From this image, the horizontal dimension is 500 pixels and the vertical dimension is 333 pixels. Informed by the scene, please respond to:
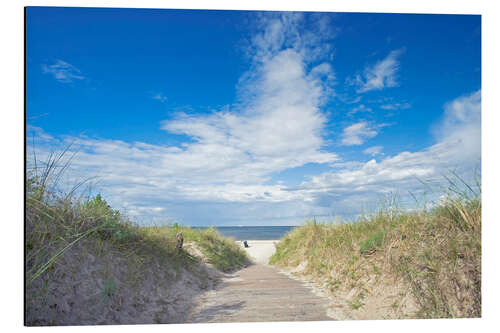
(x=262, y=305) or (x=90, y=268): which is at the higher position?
(x=90, y=268)

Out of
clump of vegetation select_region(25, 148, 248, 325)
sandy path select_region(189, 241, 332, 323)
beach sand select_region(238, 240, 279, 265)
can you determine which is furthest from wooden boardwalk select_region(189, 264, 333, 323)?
beach sand select_region(238, 240, 279, 265)

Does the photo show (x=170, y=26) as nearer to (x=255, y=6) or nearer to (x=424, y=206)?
(x=255, y=6)

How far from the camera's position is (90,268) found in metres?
3.43

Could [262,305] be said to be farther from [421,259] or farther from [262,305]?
[421,259]

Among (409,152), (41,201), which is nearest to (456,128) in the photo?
(409,152)

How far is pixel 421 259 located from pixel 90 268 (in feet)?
12.2

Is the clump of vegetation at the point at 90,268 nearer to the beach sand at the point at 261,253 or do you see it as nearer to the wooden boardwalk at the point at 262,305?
the wooden boardwalk at the point at 262,305

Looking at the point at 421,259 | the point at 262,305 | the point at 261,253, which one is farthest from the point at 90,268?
the point at 261,253

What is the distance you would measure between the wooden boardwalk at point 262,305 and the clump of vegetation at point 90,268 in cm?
37

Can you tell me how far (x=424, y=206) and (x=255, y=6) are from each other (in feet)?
11.8

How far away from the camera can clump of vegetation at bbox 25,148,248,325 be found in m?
2.94

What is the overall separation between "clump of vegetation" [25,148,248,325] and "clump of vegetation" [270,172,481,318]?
2.33 metres

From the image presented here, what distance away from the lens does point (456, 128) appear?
401 cm
